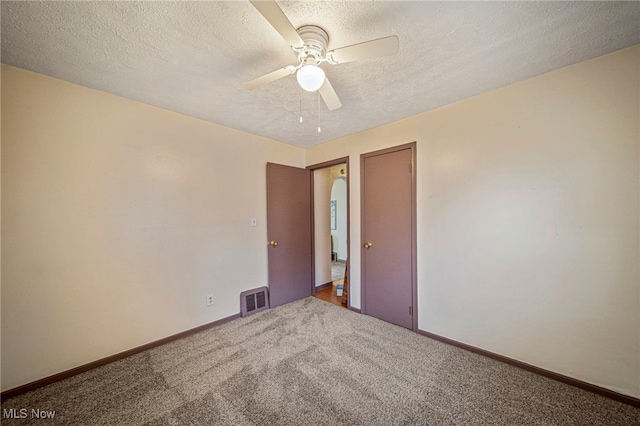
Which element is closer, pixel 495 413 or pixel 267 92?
pixel 495 413

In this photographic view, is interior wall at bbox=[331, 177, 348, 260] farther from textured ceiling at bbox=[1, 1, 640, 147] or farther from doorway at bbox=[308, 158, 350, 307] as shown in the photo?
textured ceiling at bbox=[1, 1, 640, 147]

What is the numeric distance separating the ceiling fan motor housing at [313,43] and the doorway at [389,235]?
1.57 m

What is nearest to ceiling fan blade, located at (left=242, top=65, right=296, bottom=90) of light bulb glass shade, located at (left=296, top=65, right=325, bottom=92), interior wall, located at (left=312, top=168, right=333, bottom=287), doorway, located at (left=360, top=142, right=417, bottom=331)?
light bulb glass shade, located at (left=296, top=65, right=325, bottom=92)

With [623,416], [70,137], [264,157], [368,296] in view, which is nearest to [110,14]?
[70,137]

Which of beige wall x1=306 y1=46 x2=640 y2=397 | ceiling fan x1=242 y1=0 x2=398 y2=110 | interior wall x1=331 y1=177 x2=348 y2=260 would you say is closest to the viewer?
ceiling fan x1=242 y1=0 x2=398 y2=110

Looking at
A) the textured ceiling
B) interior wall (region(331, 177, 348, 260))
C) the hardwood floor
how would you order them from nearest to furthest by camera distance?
the textured ceiling → the hardwood floor → interior wall (region(331, 177, 348, 260))

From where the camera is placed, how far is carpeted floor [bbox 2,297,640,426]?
4.89 ft

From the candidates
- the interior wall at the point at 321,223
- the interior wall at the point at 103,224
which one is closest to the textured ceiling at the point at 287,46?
the interior wall at the point at 103,224

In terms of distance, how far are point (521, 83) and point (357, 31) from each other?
154 cm

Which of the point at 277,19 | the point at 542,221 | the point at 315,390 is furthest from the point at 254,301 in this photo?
the point at 542,221

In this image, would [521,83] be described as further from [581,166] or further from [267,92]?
[267,92]

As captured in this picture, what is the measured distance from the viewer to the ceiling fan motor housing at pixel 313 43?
4.46 ft

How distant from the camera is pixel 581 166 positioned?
5.60 feet

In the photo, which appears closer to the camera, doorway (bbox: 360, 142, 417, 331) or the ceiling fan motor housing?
the ceiling fan motor housing
